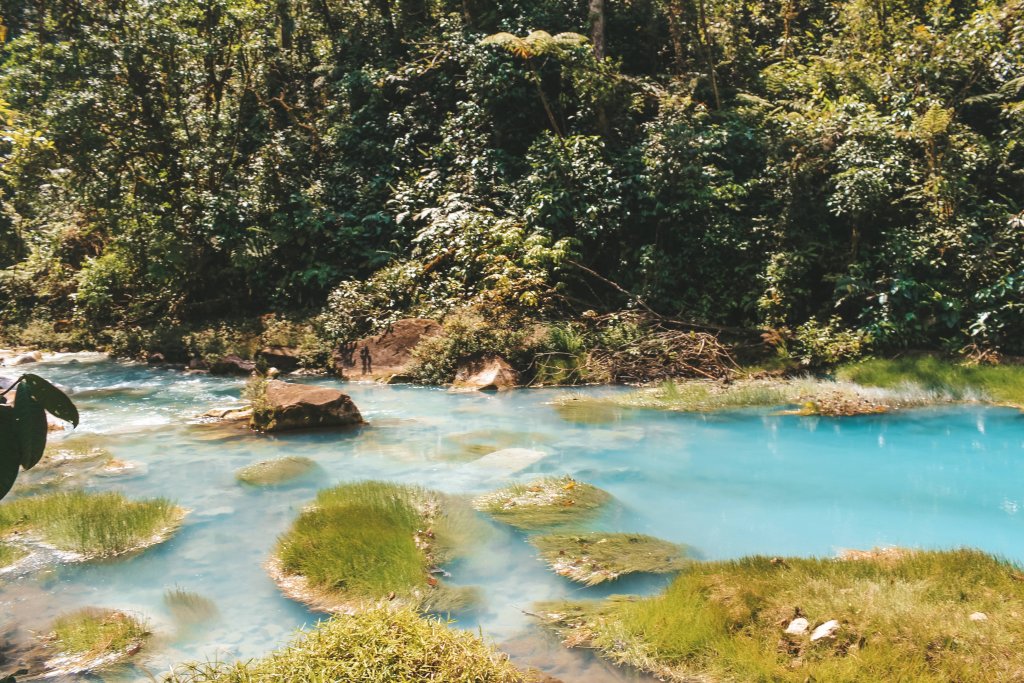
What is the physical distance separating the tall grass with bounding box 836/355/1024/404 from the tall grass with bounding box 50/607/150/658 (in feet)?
31.8

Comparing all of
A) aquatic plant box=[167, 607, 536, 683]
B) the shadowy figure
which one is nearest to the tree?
aquatic plant box=[167, 607, 536, 683]

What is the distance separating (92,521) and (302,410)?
3440 millimetres

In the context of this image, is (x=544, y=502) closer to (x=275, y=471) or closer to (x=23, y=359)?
(x=275, y=471)

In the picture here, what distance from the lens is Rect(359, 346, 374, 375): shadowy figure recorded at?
520 inches

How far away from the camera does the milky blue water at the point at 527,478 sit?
178 inches

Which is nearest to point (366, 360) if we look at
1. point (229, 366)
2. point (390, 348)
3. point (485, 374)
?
point (390, 348)

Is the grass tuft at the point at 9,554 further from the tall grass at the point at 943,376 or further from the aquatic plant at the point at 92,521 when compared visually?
the tall grass at the point at 943,376

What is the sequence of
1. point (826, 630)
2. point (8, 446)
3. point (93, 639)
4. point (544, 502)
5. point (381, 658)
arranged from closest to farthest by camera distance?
1. point (8, 446)
2. point (381, 658)
3. point (826, 630)
4. point (93, 639)
5. point (544, 502)

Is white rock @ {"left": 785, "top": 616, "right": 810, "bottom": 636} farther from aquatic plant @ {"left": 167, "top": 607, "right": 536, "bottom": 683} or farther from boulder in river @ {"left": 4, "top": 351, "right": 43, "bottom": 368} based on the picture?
boulder in river @ {"left": 4, "top": 351, "right": 43, "bottom": 368}

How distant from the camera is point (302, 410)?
9.03 m

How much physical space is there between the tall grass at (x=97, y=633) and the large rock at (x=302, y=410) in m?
4.61

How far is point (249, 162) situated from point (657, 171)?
9.63m

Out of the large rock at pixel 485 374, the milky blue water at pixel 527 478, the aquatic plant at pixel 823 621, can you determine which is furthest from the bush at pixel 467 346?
the aquatic plant at pixel 823 621

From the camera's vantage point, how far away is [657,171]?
13.6 m
